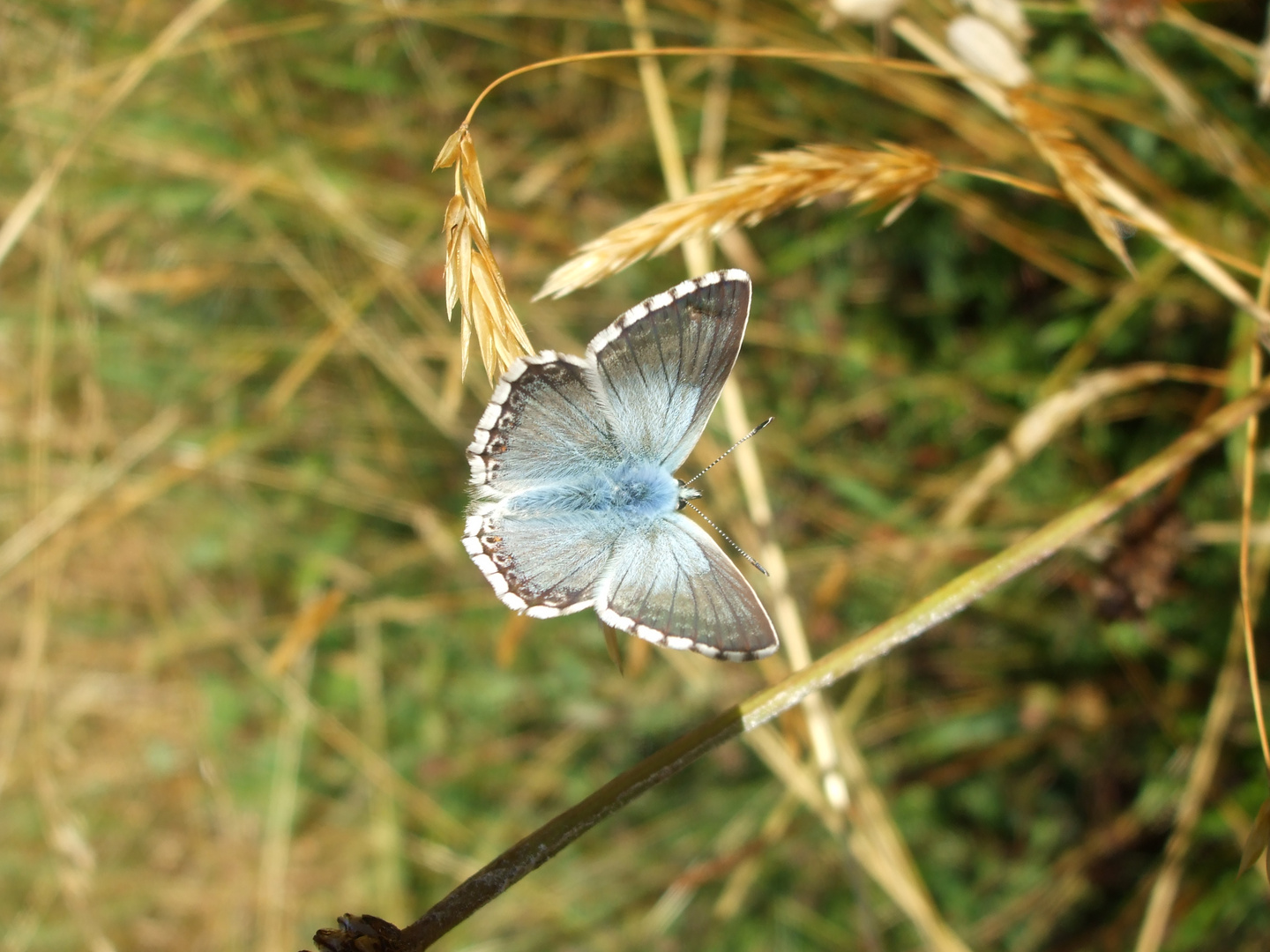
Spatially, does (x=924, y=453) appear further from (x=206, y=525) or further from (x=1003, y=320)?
(x=206, y=525)

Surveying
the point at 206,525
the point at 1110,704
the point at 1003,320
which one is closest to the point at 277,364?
the point at 206,525

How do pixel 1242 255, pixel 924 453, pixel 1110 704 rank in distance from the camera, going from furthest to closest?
pixel 924 453 < pixel 1110 704 < pixel 1242 255

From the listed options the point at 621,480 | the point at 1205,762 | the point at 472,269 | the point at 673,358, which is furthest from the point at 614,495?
the point at 1205,762

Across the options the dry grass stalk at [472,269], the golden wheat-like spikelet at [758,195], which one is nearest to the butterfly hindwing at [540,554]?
the dry grass stalk at [472,269]

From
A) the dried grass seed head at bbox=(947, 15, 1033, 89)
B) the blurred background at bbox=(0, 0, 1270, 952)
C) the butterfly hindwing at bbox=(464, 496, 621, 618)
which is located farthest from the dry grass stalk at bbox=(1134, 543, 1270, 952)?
the butterfly hindwing at bbox=(464, 496, 621, 618)

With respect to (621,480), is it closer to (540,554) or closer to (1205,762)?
(540,554)

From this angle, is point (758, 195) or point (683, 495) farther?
point (683, 495)

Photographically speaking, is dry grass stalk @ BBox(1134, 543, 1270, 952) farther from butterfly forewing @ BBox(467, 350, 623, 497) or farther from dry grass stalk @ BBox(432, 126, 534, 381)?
A: dry grass stalk @ BBox(432, 126, 534, 381)

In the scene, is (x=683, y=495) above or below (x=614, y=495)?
below
